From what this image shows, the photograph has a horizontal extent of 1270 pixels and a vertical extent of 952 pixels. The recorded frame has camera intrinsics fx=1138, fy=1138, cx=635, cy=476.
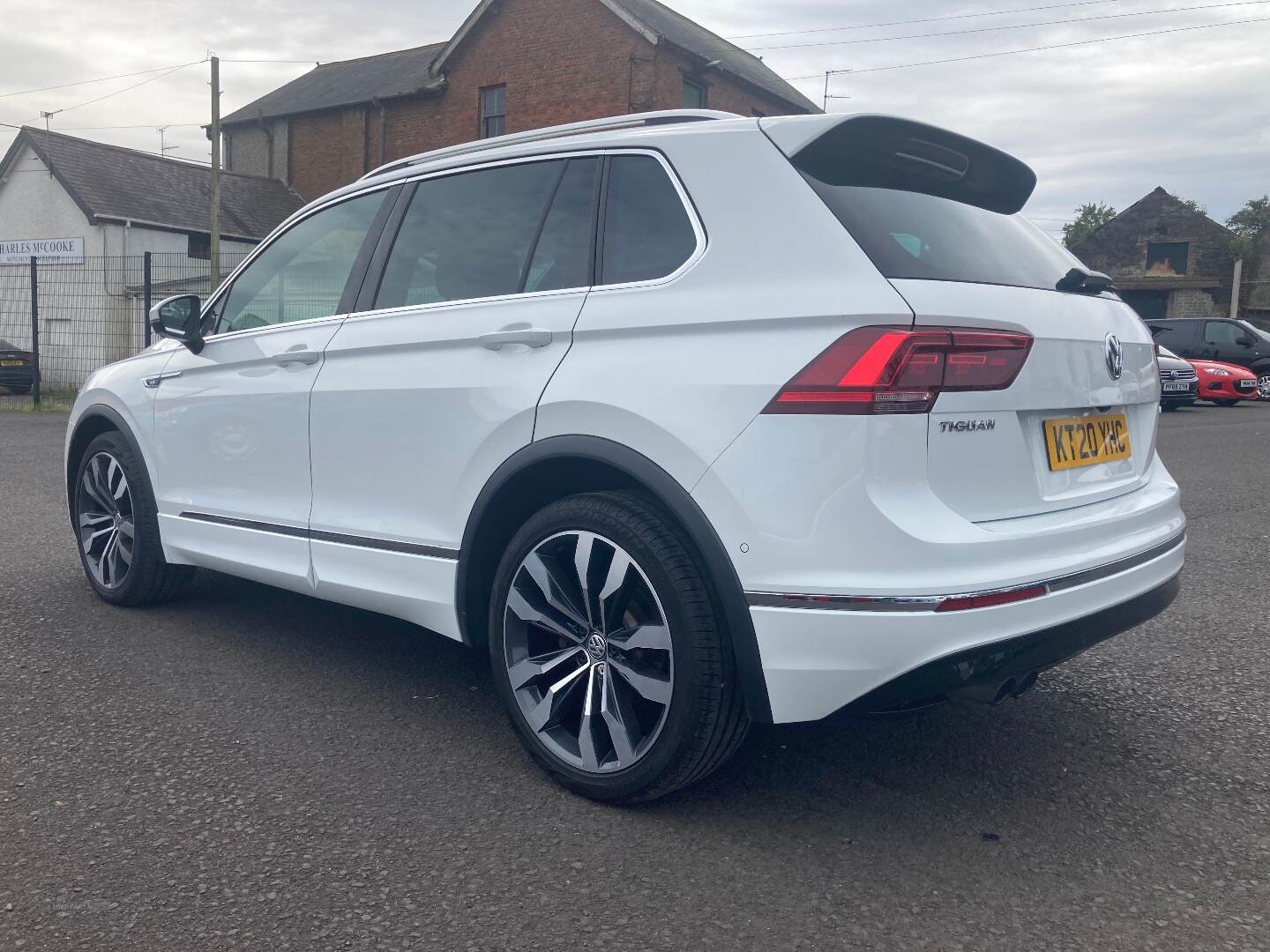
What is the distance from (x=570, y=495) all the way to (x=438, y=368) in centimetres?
61

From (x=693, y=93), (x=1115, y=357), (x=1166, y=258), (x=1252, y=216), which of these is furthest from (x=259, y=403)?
(x=1252, y=216)

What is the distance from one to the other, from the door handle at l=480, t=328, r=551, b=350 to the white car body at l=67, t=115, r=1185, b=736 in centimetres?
2

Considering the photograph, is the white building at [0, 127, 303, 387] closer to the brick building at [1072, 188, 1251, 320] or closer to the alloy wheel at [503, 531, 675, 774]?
the alloy wheel at [503, 531, 675, 774]

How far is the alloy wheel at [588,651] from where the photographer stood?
288 cm

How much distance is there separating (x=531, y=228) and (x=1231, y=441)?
500 inches

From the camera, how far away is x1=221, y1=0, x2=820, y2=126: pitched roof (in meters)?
28.1

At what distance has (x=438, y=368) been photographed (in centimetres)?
345

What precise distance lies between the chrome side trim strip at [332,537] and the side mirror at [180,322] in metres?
0.70

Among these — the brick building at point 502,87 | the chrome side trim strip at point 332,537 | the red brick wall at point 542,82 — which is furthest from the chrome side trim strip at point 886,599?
the brick building at point 502,87

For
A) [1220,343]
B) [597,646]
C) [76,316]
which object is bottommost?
[597,646]

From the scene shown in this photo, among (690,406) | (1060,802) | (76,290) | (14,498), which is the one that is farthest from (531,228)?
(76,290)

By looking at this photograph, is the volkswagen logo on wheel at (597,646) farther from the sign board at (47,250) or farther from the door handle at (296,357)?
the sign board at (47,250)

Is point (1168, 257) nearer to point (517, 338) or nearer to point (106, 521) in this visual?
point (106, 521)

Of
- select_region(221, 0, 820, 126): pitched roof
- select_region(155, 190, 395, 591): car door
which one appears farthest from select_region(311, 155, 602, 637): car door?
select_region(221, 0, 820, 126): pitched roof
